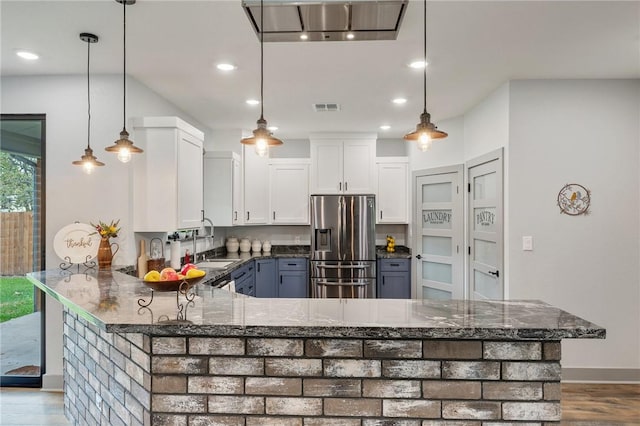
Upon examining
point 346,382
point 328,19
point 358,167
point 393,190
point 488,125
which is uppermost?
point 328,19

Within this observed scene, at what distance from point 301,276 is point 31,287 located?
2.94 metres

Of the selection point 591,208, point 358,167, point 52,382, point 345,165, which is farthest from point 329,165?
point 52,382

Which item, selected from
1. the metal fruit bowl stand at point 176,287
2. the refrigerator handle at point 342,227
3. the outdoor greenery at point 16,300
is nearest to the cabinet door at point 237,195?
the refrigerator handle at point 342,227

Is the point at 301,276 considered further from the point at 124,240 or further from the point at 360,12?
the point at 360,12

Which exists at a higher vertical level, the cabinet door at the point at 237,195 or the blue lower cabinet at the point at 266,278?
the cabinet door at the point at 237,195

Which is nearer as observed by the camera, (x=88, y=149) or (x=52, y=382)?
(x=88, y=149)

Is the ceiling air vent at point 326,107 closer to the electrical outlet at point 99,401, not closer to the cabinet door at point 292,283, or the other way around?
the cabinet door at point 292,283

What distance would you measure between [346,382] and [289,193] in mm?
4225

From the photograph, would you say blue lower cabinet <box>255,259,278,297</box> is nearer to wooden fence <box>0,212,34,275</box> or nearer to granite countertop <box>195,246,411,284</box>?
granite countertop <box>195,246,411,284</box>

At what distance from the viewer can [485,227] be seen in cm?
387

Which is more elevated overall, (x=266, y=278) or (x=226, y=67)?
(x=226, y=67)

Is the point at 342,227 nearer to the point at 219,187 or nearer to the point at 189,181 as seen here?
the point at 219,187

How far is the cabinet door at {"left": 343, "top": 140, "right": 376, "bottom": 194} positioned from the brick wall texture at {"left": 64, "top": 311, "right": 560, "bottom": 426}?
160 inches

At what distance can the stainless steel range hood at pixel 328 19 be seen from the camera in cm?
188
